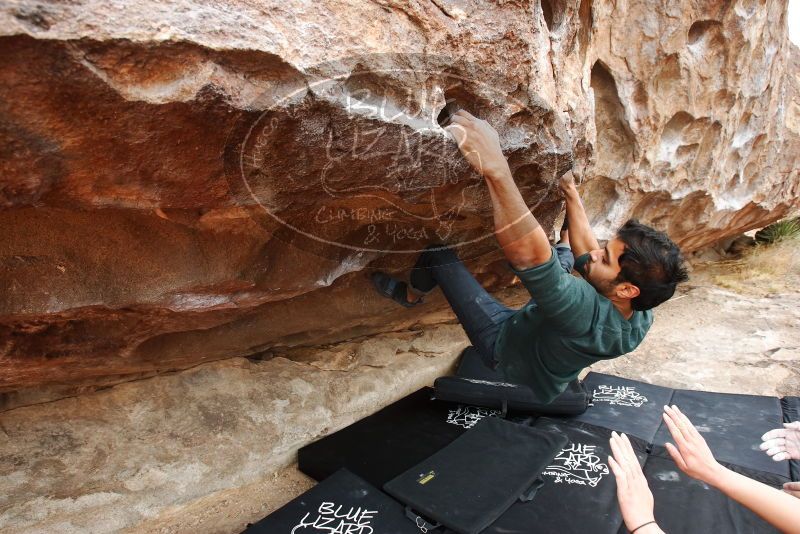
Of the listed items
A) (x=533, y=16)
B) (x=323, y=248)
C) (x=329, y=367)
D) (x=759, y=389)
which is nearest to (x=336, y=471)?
(x=329, y=367)

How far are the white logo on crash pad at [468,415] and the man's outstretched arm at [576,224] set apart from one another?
106 centimetres

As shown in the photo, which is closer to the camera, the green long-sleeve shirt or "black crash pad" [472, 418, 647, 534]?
the green long-sleeve shirt

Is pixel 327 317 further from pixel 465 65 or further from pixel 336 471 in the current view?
pixel 465 65

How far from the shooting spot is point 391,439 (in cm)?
222

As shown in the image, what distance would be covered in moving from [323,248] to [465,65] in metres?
0.70

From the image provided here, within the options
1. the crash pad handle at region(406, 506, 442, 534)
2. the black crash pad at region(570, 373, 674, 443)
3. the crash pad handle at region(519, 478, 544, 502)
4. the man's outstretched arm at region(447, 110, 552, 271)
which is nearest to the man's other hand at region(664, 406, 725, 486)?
the man's outstretched arm at region(447, 110, 552, 271)

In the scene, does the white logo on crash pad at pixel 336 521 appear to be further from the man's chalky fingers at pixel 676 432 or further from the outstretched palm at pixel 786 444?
the outstretched palm at pixel 786 444

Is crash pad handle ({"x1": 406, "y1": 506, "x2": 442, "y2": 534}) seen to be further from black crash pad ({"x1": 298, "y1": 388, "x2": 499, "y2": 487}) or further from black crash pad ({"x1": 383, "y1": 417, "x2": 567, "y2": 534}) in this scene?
black crash pad ({"x1": 298, "y1": 388, "x2": 499, "y2": 487})

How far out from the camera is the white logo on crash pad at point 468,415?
2.39m

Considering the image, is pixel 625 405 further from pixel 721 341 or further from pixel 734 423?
pixel 721 341

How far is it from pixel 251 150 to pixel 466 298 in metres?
0.97

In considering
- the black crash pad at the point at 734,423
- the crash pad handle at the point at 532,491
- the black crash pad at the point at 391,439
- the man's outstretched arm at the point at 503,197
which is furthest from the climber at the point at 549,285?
the black crash pad at the point at 734,423

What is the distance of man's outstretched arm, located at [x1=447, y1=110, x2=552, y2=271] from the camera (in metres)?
1.19

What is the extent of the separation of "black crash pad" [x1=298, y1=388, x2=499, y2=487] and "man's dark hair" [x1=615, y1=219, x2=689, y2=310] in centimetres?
117
